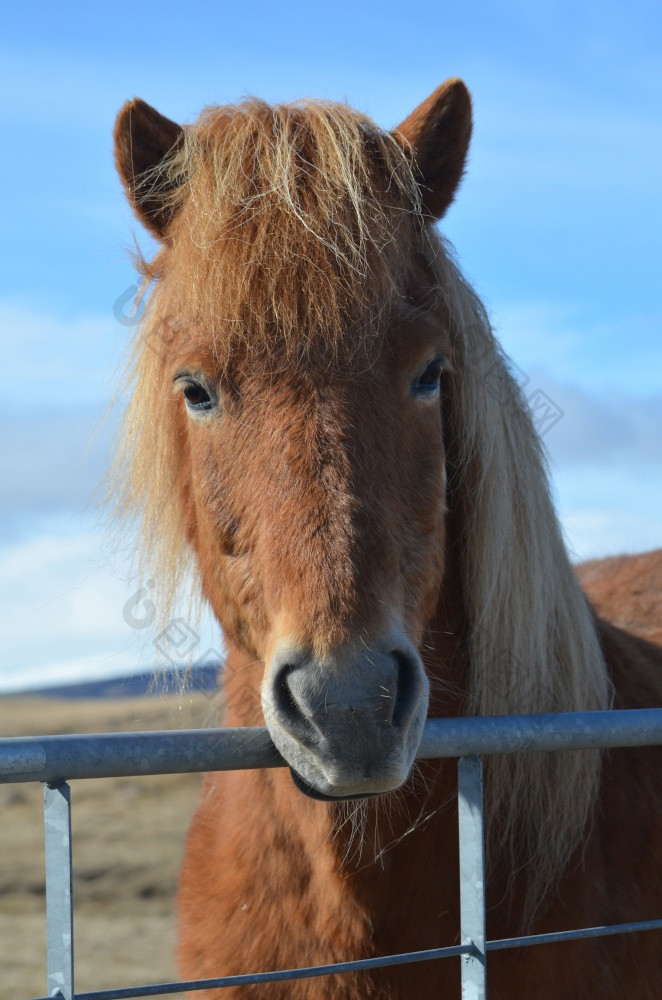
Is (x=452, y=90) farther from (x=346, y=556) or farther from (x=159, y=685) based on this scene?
(x=159, y=685)

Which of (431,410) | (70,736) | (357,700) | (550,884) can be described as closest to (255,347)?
(431,410)

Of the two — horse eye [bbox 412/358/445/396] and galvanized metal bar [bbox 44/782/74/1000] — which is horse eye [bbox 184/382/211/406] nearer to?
horse eye [bbox 412/358/445/396]

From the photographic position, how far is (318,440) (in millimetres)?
2154

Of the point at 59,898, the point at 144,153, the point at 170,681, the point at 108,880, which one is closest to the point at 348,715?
the point at 59,898

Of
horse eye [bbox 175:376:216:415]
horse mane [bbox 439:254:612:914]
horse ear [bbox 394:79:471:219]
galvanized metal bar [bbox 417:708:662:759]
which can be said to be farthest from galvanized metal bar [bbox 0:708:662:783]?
horse ear [bbox 394:79:471:219]

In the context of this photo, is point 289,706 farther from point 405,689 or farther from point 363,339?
point 363,339

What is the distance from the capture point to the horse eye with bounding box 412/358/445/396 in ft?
7.99

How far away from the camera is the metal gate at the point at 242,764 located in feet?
5.04

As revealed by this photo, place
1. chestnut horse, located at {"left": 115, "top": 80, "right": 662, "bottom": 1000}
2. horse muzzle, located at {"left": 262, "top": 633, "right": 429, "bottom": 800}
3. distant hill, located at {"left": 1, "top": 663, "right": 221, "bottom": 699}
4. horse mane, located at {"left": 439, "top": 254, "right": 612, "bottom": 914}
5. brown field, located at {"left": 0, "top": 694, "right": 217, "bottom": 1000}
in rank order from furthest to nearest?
brown field, located at {"left": 0, "top": 694, "right": 217, "bottom": 1000} → distant hill, located at {"left": 1, "top": 663, "right": 221, "bottom": 699} → horse mane, located at {"left": 439, "top": 254, "right": 612, "bottom": 914} → chestnut horse, located at {"left": 115, "top": 80, "right": 662, "bottom": 1000} → horse muzzle, located at {"left": 262, "top": 633, "right": 429, "bottom": 800}

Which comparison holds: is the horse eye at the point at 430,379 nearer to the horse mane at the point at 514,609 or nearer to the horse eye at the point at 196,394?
the horse mane at the point at 514,609

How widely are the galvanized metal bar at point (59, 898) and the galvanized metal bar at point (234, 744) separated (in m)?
0.06

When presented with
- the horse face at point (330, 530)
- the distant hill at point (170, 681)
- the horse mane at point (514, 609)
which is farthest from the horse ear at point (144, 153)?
the distant hill at point (170, 681)

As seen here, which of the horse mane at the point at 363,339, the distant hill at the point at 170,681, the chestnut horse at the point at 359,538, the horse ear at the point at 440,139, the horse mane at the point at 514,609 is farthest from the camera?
the distant hill at the point at 170,681

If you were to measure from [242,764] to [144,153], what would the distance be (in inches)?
66.2
